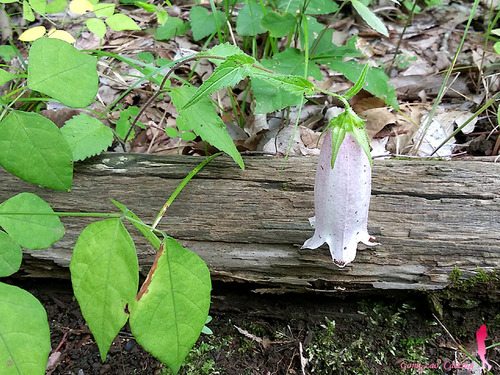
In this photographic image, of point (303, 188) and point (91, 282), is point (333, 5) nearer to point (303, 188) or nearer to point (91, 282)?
point (303, 188)

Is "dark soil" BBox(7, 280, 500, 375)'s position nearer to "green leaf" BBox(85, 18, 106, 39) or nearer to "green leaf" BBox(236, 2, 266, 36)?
"green leaf" BBox(85, 18, 106, 39)

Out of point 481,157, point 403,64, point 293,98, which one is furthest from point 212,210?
→ point 403,64

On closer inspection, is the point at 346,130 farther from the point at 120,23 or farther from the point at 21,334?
the point at 120,23

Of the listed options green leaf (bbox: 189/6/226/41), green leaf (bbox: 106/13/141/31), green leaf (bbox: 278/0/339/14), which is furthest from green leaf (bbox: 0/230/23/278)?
green leaf (bbox: 189/6/226/41)

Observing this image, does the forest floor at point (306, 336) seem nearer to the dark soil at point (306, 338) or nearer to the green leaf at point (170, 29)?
the dark soil at point (306, 338)

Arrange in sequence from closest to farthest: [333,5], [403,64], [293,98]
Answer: [293,98] < [333,5] < [403,64]

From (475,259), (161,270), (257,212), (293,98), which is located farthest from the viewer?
(293,98)
